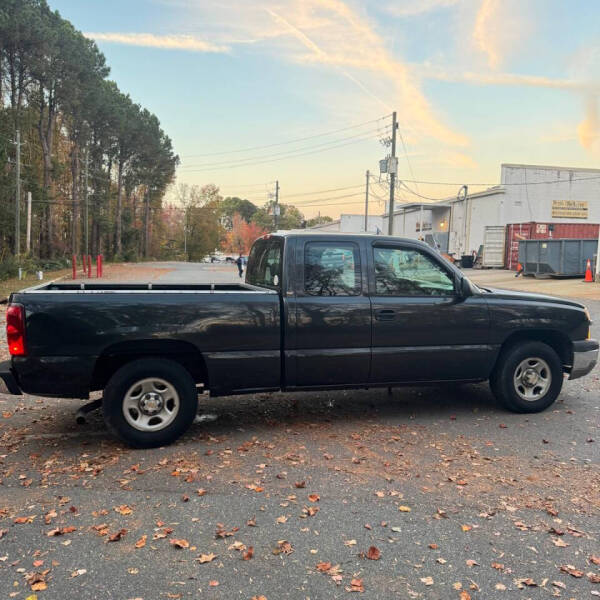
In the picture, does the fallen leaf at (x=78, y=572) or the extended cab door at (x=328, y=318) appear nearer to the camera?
the fallen leaf at (x=78, y=572)

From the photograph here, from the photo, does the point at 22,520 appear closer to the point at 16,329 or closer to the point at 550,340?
the point at 16,329

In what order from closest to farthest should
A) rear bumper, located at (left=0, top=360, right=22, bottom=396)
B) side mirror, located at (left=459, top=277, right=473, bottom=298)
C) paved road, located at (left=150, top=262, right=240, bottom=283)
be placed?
rear bumper, located at (left=0, top=360, right=22, bottom=396) < side mirror, located at (left=459, top=277, right=473, bottom=298) < paved road, located at (left=150, top=262, right=240, bottom=283)

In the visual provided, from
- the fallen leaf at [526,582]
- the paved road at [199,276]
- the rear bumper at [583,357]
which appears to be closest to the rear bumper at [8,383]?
the fallen leaf at [526,582]

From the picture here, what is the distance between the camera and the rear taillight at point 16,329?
4.20 meters

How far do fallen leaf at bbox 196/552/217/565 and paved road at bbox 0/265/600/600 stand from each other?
0.01 metres

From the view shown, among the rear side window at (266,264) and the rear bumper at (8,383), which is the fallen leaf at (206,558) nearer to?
the rear bumper at (8,383)

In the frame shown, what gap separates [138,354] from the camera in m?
4.62

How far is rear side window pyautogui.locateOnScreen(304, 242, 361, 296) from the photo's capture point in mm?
4980

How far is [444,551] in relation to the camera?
3051 mm

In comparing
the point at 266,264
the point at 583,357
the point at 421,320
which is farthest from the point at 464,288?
the point at 266,264

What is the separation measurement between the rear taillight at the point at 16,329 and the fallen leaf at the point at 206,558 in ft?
7.57

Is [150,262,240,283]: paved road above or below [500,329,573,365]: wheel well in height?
Answer: below

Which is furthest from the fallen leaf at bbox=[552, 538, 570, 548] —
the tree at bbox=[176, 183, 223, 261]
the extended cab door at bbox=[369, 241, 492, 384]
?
the tree at bbox=[176, 183, 223, 261]

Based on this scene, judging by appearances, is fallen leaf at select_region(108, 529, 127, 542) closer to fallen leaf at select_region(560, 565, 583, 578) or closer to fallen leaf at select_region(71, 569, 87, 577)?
fallen leaf at select_region(71, 569, 87, 577)
